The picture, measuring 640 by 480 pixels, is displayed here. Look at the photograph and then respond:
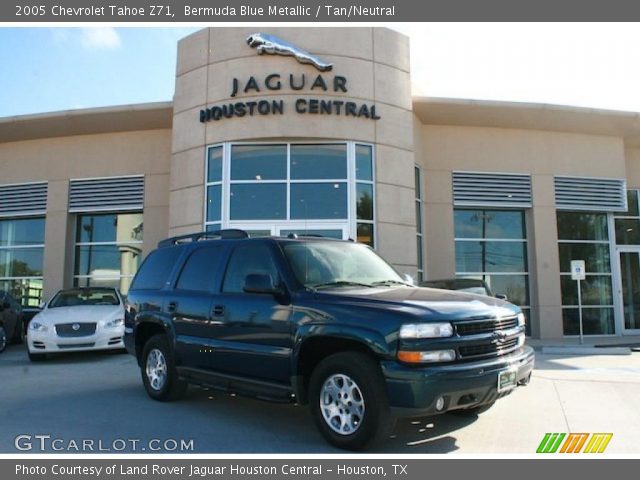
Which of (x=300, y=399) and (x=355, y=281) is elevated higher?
(x=355, y=281)

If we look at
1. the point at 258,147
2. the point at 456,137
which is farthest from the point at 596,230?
the point at 258,147

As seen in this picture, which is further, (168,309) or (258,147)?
(258,147)

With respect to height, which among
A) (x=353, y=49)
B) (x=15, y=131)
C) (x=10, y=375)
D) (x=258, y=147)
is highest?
(x=353, y=49)

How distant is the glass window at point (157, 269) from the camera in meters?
7.09

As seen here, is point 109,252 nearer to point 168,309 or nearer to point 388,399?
point 168,309

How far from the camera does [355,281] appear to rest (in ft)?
18.3

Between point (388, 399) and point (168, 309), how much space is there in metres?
3.32

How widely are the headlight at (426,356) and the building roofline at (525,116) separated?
1122cm

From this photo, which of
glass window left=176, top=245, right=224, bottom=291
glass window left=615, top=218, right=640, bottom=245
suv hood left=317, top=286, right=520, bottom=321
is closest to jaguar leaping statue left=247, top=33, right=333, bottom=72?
glass window left=176, top=245, right=224, bottom=291

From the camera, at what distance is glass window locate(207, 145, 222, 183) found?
13.6m

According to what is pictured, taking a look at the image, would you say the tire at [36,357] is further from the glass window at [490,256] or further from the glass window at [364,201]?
the glass window at [490,256]

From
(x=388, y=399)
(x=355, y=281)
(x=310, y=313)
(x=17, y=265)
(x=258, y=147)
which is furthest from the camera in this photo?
(x=17, y=265)

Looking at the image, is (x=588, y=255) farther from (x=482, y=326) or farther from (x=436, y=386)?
(x=436, y=386)

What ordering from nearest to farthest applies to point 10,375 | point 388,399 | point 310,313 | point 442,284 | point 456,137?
point 388,399, point 310,313, point 10,375, point 442,284, point 456,137
